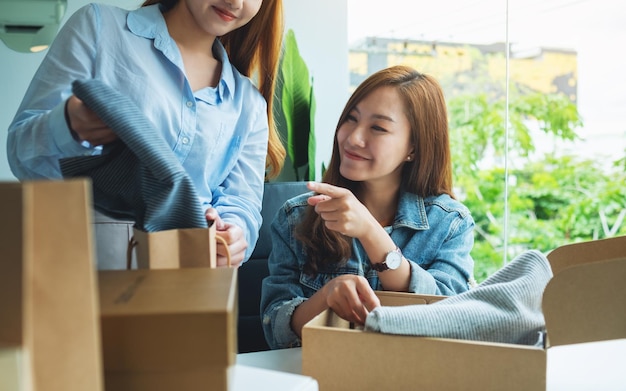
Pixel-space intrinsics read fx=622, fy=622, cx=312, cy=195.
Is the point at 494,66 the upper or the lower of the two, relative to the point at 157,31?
upper

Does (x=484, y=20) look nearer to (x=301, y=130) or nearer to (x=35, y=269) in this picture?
(x=301, y=130)

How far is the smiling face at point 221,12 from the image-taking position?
4.00 ft

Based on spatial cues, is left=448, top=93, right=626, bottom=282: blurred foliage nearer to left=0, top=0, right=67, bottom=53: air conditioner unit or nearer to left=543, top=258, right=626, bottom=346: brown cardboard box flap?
left=0, top=0, right=67, bottom=53: air conditioner unit

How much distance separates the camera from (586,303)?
0.79m

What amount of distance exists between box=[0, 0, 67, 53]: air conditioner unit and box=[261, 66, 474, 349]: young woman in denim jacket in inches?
52.2

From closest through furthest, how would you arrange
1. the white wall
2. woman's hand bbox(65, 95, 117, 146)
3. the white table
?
woman's hand bbox(65, 95, 117, 146), the white table, the white wall

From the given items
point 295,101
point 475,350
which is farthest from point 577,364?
point 295,101

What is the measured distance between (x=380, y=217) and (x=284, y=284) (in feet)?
1.08

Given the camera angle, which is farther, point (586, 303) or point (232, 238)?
point (232, 238)

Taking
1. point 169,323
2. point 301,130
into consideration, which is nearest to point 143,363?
point 169,323

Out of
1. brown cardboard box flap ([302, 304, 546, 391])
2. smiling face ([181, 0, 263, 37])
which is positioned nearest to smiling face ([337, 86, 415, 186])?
smiling face ([181, 0, 263, 37])

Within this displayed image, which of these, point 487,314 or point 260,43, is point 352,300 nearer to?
point 487,314

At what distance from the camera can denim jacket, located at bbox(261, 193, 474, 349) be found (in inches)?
51.6

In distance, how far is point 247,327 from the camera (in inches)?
69.7
